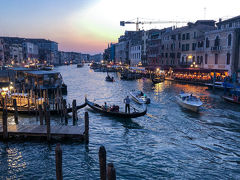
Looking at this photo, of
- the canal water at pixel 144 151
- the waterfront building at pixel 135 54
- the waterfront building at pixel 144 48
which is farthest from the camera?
the waterfront building at pixel 135 54

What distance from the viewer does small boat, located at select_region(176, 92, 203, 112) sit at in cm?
2292

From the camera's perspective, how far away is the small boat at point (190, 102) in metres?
22.9

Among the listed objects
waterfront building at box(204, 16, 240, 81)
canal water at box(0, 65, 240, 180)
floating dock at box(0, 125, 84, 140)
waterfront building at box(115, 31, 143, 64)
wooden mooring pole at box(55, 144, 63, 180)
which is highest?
waterfront building at box(115, 31, 143, 64)

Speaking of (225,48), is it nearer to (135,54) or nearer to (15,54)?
A: (135,54)

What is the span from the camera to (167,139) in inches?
613

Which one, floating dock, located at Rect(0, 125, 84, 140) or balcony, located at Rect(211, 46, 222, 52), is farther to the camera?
balcony, located at Rect(211, 46, 222, 52)

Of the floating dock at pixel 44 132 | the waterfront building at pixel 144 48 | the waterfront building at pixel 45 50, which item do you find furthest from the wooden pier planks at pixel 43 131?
the waterfront building at pixel 45 50

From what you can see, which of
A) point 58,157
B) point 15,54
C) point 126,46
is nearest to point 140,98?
point 58,157

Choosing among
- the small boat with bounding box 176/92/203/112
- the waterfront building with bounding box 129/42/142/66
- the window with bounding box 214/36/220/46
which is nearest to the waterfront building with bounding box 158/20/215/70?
the window with bounding box 214/36/220/46

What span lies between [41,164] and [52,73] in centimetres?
2636

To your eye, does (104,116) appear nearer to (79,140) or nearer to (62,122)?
(62,122)

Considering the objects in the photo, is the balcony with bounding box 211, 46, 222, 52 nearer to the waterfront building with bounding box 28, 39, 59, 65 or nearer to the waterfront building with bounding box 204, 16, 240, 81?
the waterfront building with bounding box 204, 16, 240, 81

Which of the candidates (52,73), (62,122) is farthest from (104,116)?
(52,73)

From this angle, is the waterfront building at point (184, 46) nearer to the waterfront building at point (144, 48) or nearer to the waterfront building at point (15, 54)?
the waterfront building at point (144, 48)
